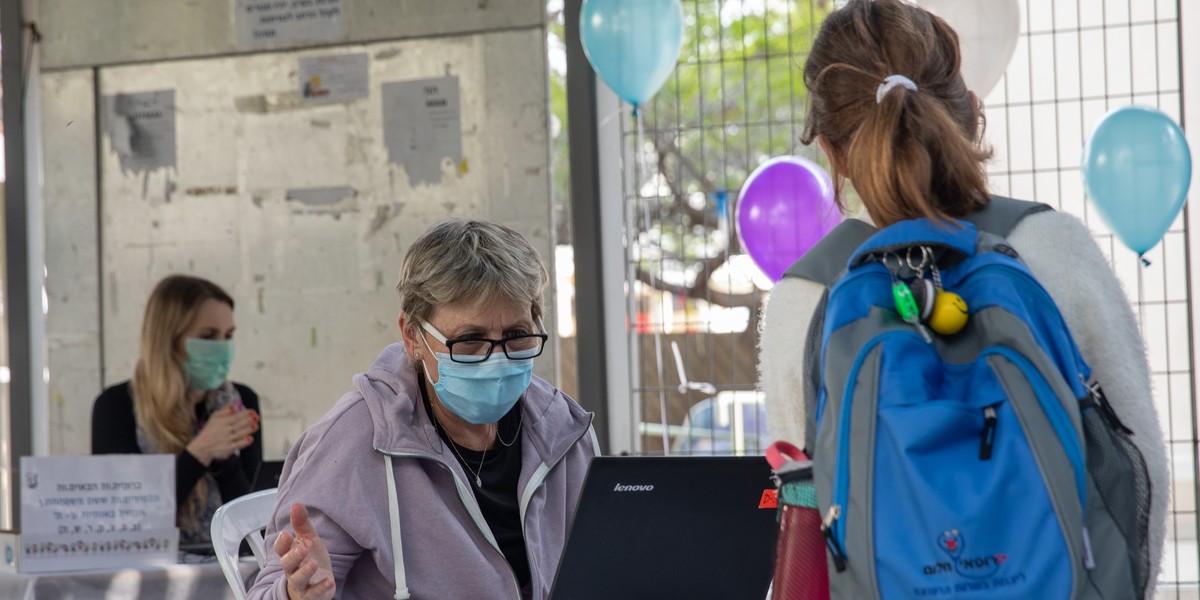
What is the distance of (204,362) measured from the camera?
3588 millimetres

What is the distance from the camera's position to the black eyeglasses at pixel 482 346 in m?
1.96

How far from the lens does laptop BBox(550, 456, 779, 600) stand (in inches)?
57.3

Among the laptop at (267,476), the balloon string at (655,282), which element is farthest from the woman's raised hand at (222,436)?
the balloon string at (655,282)

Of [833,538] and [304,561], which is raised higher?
[833,538]

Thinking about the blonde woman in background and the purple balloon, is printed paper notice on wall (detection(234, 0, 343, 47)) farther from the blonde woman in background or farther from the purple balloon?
the purple balloon

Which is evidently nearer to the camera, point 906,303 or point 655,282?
point 906,303

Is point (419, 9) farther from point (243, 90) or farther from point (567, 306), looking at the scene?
point (567, 306)

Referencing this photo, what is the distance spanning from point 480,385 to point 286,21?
8.93 ft

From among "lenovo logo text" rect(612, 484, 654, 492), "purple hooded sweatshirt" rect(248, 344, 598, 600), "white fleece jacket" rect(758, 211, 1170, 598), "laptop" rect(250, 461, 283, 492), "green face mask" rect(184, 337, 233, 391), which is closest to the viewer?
"white fleece jacket" rect(758, 211, 1170, 598)

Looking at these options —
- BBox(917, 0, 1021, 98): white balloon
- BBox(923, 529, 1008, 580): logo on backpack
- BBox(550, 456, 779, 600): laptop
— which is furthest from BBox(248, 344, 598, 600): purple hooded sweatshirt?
BBox(917, 0, 1021, 98): white balloon

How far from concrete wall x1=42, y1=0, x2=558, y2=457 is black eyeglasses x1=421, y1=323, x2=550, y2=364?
194cm

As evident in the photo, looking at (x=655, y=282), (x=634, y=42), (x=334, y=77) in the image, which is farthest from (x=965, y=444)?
(x=334, y=77)

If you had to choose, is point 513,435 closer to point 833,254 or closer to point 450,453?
point 450,453

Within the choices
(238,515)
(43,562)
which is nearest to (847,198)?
(238,515)
